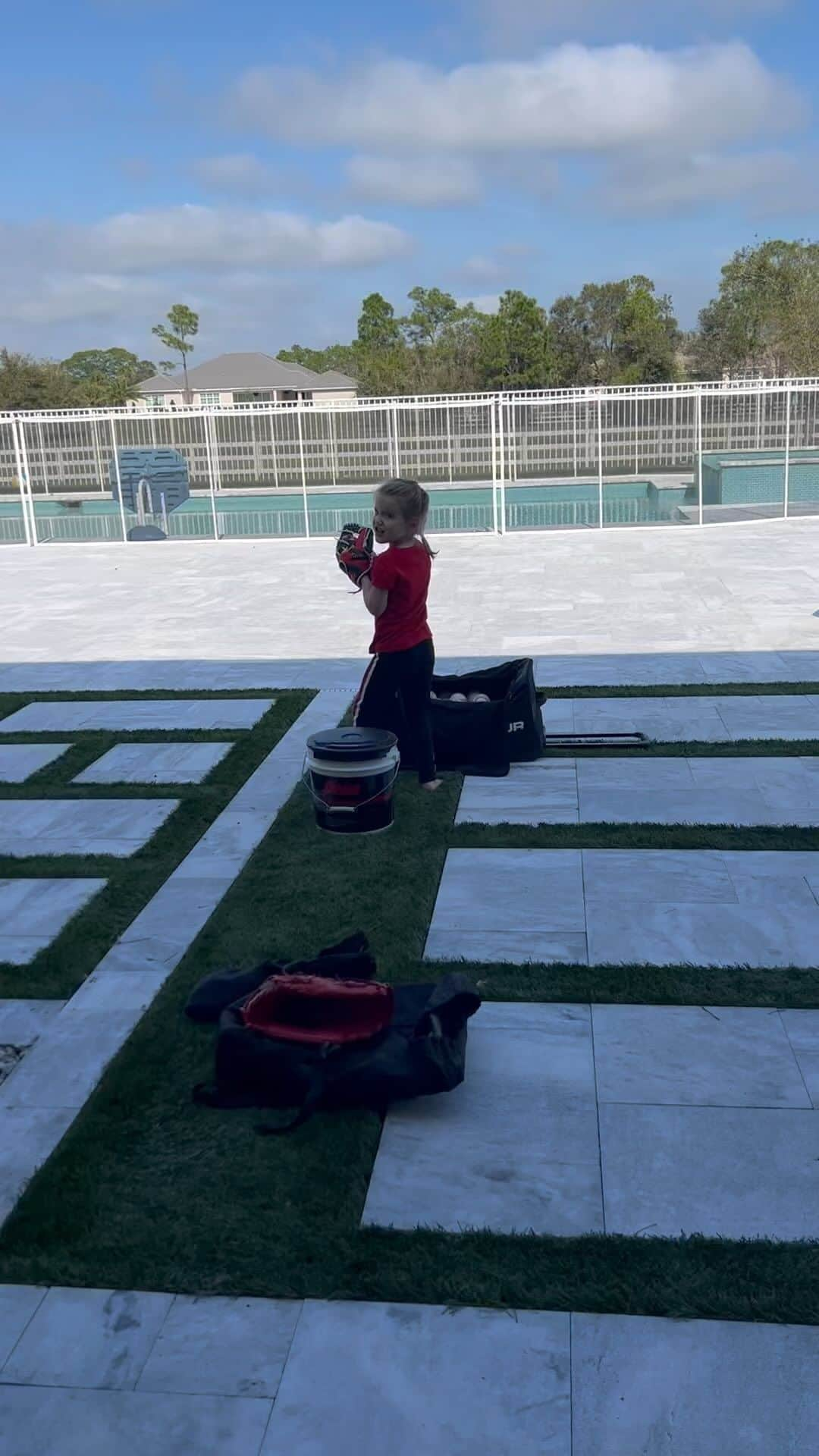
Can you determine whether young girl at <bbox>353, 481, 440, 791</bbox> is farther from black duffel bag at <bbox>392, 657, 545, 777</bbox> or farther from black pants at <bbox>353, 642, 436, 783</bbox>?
black duffel bag at <bbox>392, 657, 545, 777</bbox>

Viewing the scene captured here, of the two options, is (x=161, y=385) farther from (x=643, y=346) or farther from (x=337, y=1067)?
(x=337, y=1067)

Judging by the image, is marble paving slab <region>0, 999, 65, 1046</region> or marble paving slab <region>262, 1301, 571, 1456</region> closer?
marble paving slab <region>262, 1301, 571, 1456</region>

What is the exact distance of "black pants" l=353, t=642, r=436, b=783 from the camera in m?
5.46

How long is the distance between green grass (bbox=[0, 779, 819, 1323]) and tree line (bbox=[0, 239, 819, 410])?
3458cm

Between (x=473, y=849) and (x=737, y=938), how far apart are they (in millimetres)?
1307

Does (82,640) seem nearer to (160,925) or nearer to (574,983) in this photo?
(160,925)

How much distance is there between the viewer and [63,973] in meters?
4.02

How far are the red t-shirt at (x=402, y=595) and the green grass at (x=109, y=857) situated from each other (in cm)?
121

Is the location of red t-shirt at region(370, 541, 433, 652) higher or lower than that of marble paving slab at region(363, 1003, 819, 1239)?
higher

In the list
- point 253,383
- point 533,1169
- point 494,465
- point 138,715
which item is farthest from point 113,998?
point 253,383

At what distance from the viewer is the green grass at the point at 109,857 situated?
13.3 ft

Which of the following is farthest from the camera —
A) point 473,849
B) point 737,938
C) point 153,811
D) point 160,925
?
point 153,811

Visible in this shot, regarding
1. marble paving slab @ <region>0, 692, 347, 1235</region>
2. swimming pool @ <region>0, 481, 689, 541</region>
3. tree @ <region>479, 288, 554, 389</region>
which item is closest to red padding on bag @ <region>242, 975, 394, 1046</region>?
marble paving slab @ <region>0, 692, 347, 1235</region>

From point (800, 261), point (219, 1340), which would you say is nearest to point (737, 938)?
point (219, 1340)
